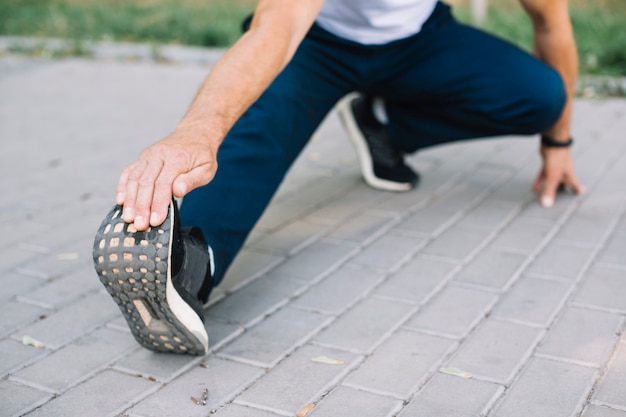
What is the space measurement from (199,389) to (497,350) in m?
0.81

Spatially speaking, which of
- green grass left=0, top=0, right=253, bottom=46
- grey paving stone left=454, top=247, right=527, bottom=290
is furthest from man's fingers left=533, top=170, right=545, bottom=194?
green grass left=0, top=0, right=253, bottom=46

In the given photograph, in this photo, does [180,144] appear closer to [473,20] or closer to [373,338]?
[373,338]

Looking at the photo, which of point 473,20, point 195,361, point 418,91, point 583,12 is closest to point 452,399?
point 195,361

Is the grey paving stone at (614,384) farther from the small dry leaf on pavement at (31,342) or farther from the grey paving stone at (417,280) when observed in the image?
the small dry leaf on pavement at (31,342)

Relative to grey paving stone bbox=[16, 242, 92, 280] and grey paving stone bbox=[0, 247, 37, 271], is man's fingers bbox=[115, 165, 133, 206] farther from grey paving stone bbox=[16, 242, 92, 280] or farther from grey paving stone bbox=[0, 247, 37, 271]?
grey paving stone bbox=[0, 247, 37, 271]

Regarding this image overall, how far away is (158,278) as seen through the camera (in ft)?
→ 6.93

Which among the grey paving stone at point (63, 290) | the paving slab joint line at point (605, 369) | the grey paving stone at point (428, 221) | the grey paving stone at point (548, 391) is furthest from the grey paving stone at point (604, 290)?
the grey paving stone at point (63, 290)

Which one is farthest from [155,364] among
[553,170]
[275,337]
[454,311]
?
[553,170]

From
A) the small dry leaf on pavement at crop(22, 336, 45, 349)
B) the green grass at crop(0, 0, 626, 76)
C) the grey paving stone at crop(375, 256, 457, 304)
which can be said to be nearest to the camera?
the small dry leaf on pavement at crop(22, 336, 45, 349)

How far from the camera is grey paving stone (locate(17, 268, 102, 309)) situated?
111 inches

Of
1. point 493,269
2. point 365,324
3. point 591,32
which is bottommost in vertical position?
point 591,32

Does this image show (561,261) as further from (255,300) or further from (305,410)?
(305,410)

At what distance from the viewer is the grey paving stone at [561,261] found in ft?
9.61

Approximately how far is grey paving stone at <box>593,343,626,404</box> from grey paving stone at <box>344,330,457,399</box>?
413mm
